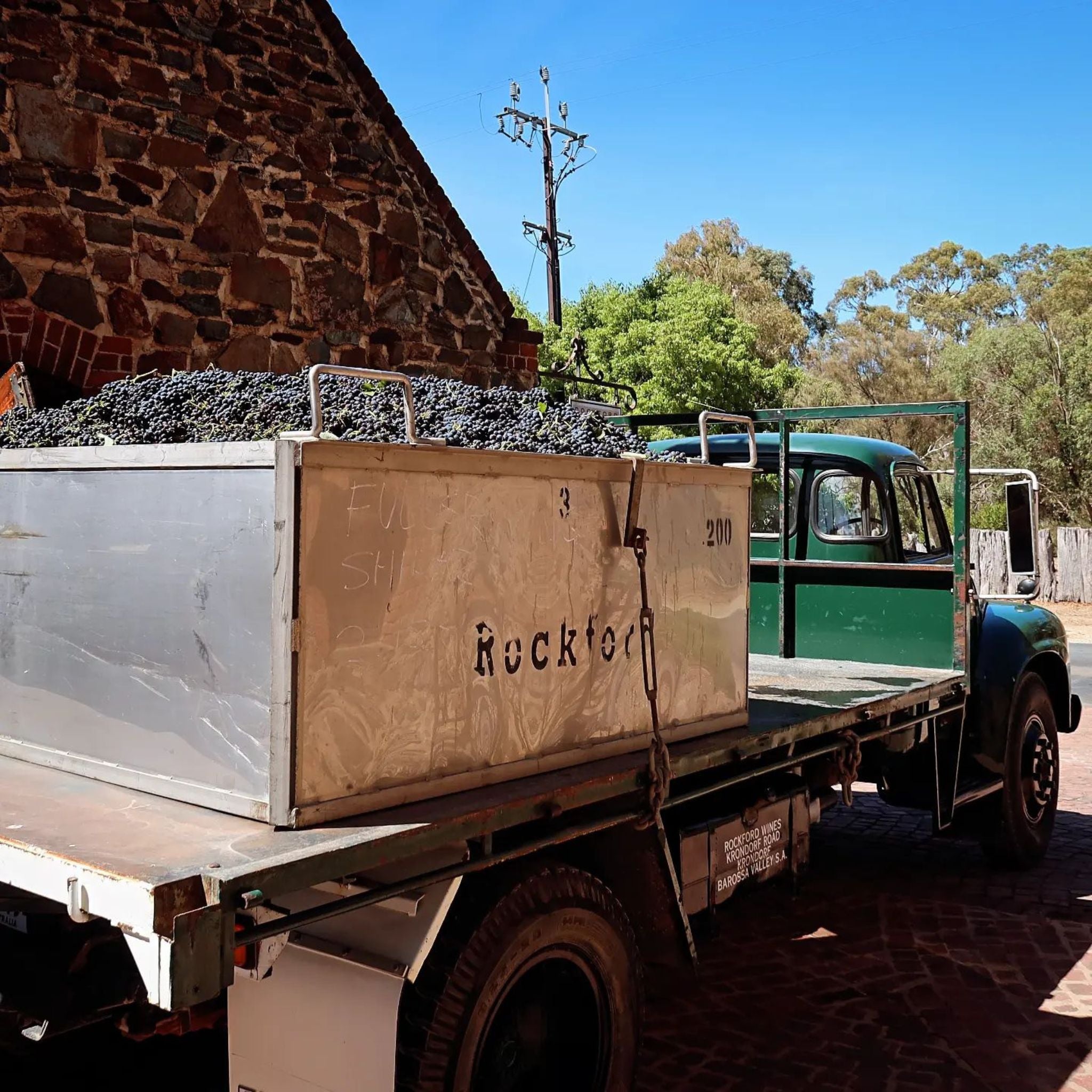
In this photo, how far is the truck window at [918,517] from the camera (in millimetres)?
6973

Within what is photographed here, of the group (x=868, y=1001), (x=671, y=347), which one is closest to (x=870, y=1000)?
(x=868, y=1001)

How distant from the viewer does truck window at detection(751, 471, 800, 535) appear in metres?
6.93

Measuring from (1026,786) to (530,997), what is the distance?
4.37 m

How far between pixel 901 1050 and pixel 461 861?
240 centimetres

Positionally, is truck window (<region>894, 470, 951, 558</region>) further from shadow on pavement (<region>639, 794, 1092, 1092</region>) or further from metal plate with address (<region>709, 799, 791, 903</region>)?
metal plate with address (<region>709, 799, 791, 903</region>)

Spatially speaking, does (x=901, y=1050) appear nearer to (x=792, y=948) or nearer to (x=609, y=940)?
(x=792, y=948)

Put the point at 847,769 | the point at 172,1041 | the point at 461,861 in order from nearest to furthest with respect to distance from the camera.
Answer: the point at 461,861
the point at 172,1041
the point at 847,769

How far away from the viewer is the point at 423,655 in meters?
2.96

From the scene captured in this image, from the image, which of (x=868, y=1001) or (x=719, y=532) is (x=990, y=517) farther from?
(x=719, y=532)

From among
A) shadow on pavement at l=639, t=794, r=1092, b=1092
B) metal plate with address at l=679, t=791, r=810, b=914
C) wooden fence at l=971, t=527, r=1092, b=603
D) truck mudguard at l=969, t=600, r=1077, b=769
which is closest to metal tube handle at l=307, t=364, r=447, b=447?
metal plate with address at l=679, t=791, r=810, b=914

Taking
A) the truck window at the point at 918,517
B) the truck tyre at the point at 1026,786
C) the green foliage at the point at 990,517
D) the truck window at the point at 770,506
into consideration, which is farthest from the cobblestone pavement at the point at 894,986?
the green foliage at the point at 990,517

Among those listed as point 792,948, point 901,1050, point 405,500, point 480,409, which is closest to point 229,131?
point 480,409

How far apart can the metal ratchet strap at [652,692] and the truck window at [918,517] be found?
3.66 m

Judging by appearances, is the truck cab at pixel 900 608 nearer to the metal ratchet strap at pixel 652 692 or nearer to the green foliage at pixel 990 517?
the metal ratchet strap at pixel 652 692
